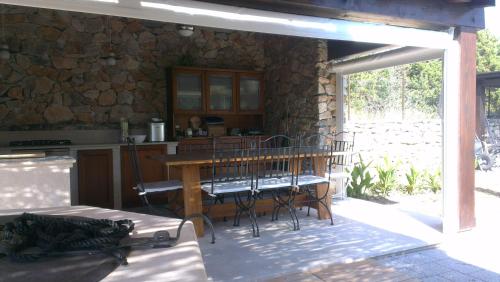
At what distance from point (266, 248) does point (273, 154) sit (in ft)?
3.45

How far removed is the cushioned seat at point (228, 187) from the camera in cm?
356

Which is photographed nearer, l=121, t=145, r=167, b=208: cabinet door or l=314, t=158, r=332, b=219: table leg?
l=314, t=158, r=332, b=219: table leg

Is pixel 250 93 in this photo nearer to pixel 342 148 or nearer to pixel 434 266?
pixel 342 148

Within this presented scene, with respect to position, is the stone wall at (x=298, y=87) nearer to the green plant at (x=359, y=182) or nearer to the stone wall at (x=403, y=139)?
the green plant at (x=359, y=182)

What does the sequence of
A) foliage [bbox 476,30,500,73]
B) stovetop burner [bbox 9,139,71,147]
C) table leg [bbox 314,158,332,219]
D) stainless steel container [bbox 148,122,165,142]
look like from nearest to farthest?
table leg [bbox 314,158,332,219], stovetop burner [bbox 9,139,71,147], stainless steel container [bbox 148,122,165,142], foliage [bbox 476,30,500,73]

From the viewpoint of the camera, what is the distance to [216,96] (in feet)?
19.0

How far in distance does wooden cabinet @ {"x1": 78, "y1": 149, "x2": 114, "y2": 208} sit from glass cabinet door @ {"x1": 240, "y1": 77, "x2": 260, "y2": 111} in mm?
2159

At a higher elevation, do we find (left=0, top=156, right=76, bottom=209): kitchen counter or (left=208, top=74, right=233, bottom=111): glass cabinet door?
(left=208, top=74, right=233, bottom=111): glass cabinet door

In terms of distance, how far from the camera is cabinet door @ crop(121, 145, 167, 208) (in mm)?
4895

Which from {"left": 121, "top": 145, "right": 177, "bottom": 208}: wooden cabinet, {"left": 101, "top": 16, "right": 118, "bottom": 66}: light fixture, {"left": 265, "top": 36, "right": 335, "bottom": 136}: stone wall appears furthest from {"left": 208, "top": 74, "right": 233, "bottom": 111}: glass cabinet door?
{"left": 101, "top": 16, "right": 118, "bottom": 66}: light fixture

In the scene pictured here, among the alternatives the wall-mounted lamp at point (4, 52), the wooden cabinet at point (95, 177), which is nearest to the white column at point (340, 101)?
the wooden cabinet at point (95, 177)

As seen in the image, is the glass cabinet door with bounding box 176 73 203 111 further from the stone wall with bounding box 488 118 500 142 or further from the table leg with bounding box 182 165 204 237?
the stone wall with bounding box 488 118 500 142

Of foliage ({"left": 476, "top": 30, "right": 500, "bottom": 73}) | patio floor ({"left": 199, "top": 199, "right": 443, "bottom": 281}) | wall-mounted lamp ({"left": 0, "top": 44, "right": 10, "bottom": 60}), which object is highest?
foliage ({"left": 476, "top": 30, "right": 500, "bottom": 73})

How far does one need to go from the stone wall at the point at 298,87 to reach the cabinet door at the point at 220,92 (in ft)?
2.09
